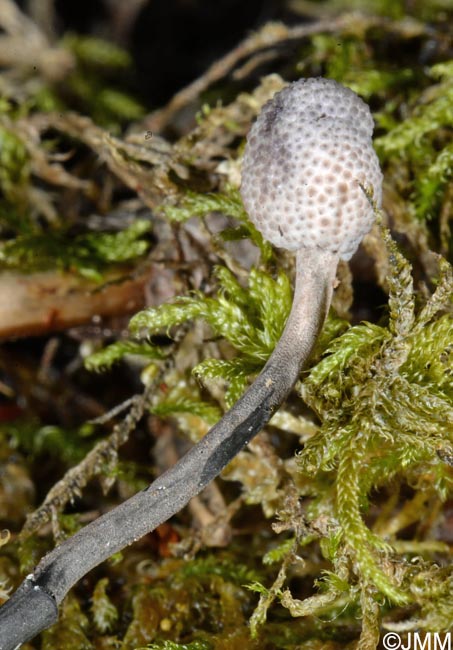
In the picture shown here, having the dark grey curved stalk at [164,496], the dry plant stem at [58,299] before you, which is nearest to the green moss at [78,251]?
the dry plant stem at [58,299]

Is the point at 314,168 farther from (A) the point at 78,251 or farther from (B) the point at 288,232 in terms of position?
(A) the point at 78,251

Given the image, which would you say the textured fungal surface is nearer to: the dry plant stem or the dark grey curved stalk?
the dark grey curved stalk

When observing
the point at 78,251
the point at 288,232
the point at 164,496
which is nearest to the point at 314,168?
the point at 288,232

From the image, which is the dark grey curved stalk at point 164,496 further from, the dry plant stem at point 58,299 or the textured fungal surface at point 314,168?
the dry plant stem at point 58,299

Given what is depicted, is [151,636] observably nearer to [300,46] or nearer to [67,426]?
[67,426]

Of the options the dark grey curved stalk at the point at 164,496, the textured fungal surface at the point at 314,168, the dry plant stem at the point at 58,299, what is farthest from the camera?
the dry plant stem at the point at 58,299

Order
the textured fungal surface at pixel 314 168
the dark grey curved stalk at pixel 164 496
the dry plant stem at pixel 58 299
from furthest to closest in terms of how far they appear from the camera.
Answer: the dry plant stem at pixel 58 299 → the textured fungal surface at pixel 314 168 → the dark grey curved stalk at pixel 164 496

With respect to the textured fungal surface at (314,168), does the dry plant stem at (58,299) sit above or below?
below
